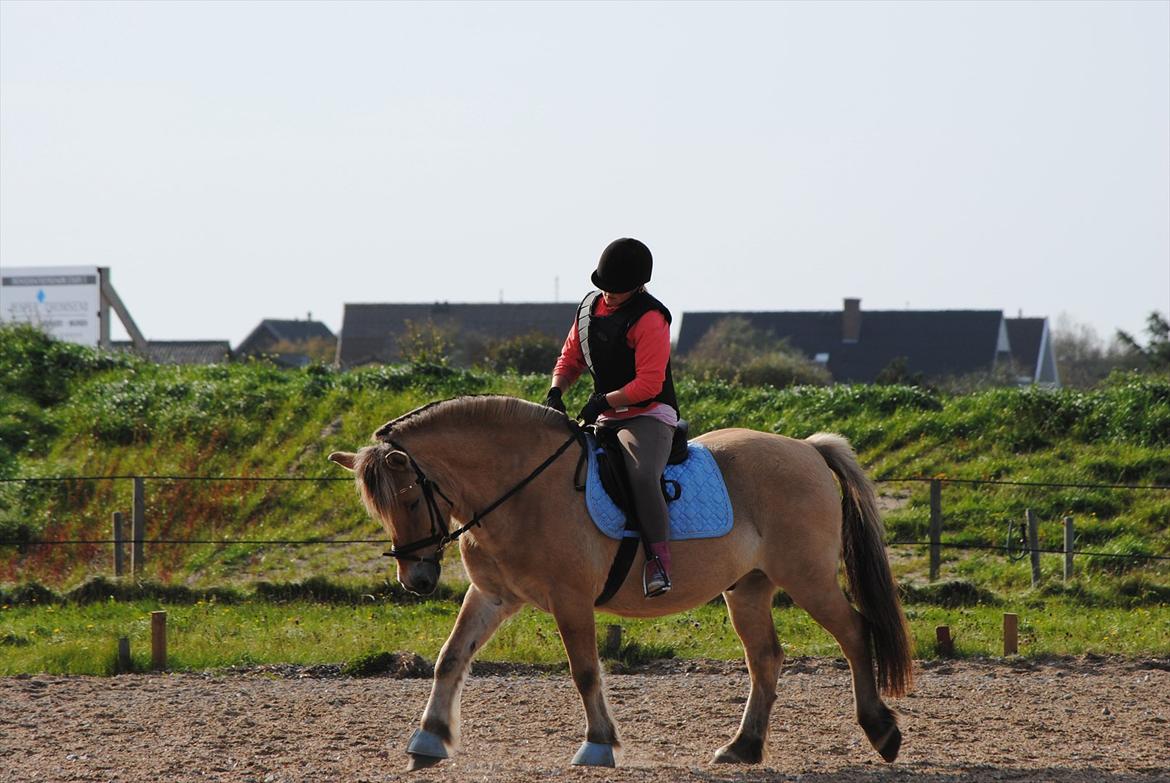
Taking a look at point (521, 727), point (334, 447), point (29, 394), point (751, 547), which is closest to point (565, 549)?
point (751, 547)

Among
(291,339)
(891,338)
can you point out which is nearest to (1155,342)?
(891,338)

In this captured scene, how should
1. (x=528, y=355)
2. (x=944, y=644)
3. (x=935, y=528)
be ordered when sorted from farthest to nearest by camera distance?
(x=528, y=355) < (x=935, y=528) < (x=944, y=644)

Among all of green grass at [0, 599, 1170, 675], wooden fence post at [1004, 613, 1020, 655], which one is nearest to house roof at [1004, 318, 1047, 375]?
green grass at [0, 599, 1170, 675]

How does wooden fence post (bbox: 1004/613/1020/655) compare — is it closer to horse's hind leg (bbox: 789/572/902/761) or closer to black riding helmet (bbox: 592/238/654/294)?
horse's hind leg (bbox: 789/572/902/761)

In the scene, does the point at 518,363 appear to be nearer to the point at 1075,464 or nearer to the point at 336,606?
the point at 1075,464

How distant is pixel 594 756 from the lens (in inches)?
258

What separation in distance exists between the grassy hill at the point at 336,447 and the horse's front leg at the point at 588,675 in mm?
8910

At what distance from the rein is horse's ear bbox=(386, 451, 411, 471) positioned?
4cm

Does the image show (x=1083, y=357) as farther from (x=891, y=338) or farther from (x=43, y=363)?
(x=43, y=363)

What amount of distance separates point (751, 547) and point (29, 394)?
16635mm

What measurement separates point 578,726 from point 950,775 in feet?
7.50

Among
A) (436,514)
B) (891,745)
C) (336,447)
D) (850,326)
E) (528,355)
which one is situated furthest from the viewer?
(850,326)

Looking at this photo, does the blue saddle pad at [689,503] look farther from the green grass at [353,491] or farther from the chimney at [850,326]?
the chimney at [850,326]

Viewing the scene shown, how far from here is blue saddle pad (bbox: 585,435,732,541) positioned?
6.76m
